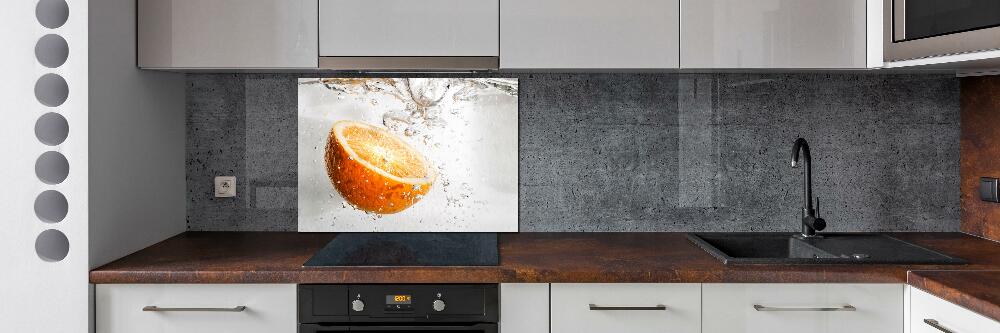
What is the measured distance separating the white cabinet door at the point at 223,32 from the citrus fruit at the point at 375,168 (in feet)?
1.34

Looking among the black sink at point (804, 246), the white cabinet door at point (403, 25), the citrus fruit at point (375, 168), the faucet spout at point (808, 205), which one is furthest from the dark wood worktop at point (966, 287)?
the citrus fruit at point (375, 168)

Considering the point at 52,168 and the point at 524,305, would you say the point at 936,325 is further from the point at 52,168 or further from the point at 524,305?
the point at 52,168

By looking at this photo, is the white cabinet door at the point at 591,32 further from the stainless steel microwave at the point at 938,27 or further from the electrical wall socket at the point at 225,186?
the electrical wall socket at the point at 225,186

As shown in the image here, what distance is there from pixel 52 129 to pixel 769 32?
2.01m

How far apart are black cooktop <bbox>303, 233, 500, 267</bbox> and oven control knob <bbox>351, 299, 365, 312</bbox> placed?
10cm

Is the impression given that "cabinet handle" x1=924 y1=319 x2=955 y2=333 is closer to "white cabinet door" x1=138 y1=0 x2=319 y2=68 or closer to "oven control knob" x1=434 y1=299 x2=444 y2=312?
"oven control knob" x1=434 y1=299 x2=444 y2=312

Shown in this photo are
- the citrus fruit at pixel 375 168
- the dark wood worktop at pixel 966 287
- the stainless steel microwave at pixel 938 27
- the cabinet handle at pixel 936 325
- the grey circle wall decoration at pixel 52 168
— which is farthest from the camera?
the citrus fruit at pixel 375 168

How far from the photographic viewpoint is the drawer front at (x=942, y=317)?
148 cm

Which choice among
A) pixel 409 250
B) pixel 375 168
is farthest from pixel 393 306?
pixel 375 168

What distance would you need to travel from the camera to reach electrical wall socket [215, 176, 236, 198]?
2.44m

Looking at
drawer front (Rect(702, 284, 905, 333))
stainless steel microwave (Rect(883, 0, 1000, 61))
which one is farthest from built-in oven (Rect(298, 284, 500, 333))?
stainless steel microwave (Rect(883, 0, 1000, 61))

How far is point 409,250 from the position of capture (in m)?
2.07

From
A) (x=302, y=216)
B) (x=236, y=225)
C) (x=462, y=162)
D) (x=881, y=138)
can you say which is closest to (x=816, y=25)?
(x=881, y=138)

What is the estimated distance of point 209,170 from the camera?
8.03 ft
